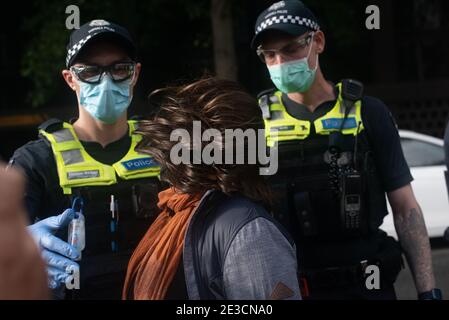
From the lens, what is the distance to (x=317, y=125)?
3.67 m

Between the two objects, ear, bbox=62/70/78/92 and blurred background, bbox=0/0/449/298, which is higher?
blurred background, bbox=0/0/449/298

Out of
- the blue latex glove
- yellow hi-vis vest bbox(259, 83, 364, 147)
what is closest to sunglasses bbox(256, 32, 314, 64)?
yellow hi-vis vest bbox(259, 83, 364, 147)

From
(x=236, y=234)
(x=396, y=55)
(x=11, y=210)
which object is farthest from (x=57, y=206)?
(x=396, y=55)

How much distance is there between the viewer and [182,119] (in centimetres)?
240

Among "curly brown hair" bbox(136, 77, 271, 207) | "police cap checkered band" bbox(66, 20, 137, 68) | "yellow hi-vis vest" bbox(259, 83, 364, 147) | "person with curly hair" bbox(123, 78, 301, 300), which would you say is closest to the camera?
"person with curly hair" bbox(123, 78, 301, 300)

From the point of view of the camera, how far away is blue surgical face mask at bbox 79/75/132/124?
341 centimetres

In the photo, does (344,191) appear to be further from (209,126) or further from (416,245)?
(209,126)

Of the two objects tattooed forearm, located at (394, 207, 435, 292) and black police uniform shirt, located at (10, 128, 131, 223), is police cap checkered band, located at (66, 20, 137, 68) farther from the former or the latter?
tattooed forearm, located at (394, 207, 435, 292)

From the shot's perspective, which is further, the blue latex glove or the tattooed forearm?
the tattooed forearm

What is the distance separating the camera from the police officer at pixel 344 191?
353cm

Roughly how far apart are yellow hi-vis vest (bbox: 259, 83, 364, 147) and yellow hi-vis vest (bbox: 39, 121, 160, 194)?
582 mm

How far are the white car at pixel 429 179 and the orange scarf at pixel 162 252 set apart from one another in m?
6.37

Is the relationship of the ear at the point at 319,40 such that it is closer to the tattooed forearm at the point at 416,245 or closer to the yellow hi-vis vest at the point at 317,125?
the yellow hi-vis vest at the point at 317,125

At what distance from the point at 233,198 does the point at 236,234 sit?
143 mm
